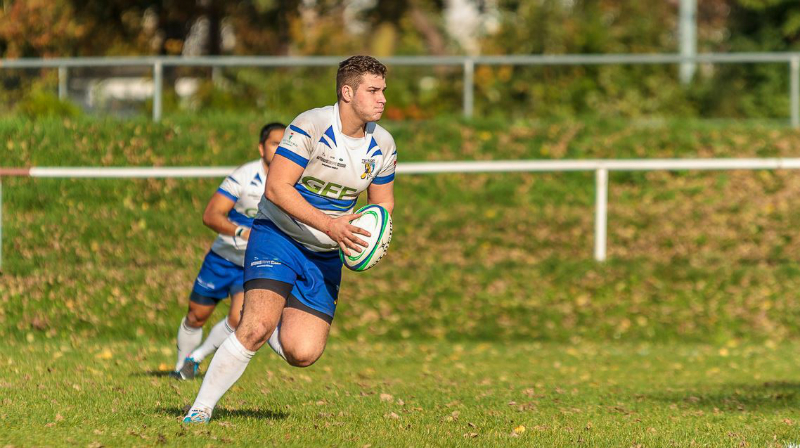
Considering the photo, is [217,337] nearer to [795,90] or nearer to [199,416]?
[199,416]

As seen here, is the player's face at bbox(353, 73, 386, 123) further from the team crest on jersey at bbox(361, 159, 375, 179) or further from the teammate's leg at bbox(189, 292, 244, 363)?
the teammate's leg at bbox(189, 292, 244, 363)

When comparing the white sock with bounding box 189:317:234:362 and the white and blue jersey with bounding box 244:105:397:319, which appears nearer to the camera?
the white and blue jersey with bounding box 244:105:397:319

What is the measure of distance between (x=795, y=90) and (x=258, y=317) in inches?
Answer: 581

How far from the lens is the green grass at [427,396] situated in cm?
661

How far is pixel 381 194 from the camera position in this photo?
7.09 metres

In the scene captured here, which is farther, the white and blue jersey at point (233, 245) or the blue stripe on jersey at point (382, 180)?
the white and blue jersey at point (233, 245)

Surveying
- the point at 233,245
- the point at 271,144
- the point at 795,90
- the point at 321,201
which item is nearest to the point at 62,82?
the point at 233,245

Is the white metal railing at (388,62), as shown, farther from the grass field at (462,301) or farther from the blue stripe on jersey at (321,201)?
the blue stripe on jersey at (321,201)

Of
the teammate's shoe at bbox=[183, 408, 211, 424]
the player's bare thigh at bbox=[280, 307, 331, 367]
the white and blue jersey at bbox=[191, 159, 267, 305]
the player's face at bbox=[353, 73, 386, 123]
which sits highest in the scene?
the player's face at bbox=[353, 73, 386, 123]

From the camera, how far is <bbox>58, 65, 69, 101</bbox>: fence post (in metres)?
18.4

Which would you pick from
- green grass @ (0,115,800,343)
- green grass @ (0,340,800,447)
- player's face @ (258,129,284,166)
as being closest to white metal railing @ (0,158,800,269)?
green grass @ (0,115,800,343)

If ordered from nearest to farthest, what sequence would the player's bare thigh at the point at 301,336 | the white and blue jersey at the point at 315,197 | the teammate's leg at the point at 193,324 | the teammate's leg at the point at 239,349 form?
the teammate's leg at the point at 239,349 → the white and blue jersey at the point at 315,197 → the player's bare thigh at the point at 301,336 → the teammate's leg at the point at 193,324

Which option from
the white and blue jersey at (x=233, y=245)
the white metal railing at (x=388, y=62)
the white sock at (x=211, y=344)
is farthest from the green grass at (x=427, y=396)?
the white metal railing at (x=388, y=62)

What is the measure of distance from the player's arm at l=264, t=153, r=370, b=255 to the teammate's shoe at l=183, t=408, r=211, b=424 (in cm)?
118
